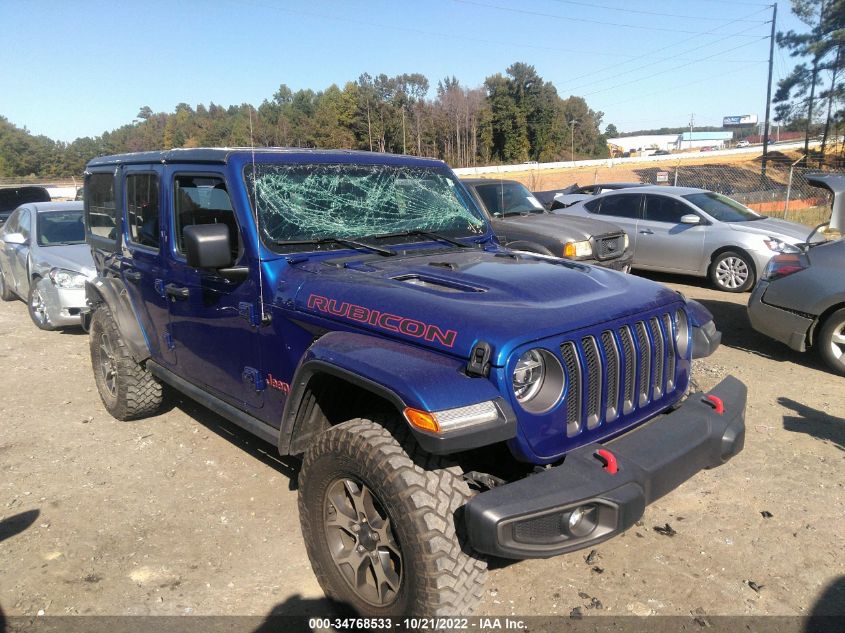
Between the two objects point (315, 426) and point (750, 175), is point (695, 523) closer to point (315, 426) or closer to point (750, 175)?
point (315, 426)

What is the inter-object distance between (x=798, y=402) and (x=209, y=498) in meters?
4.60

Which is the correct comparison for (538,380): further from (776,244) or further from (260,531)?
(776,244)

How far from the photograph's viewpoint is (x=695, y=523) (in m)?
3.50

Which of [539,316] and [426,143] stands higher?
[426,143]

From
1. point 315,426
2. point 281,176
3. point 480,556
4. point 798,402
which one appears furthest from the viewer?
point 798,402

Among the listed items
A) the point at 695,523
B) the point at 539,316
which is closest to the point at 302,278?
the point at 539,316

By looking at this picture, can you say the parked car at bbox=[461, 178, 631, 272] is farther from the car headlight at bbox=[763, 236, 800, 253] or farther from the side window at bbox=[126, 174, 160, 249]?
the side window at bbox=[126, 174, 160, 249]

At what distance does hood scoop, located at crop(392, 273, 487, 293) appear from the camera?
287cm

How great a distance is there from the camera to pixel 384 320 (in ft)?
8.79

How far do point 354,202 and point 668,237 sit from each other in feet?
26.0

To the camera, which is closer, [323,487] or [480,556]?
[480,556]

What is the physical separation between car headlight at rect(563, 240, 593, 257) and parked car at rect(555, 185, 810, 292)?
2.50 meters

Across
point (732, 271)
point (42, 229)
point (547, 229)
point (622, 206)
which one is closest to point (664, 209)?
point (622, 206)

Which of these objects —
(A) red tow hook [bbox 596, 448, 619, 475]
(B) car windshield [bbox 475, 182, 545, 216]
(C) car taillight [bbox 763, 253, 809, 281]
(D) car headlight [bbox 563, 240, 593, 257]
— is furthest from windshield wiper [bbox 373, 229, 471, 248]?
(B) car windshield [bbox 475, 182, 545, 216]
